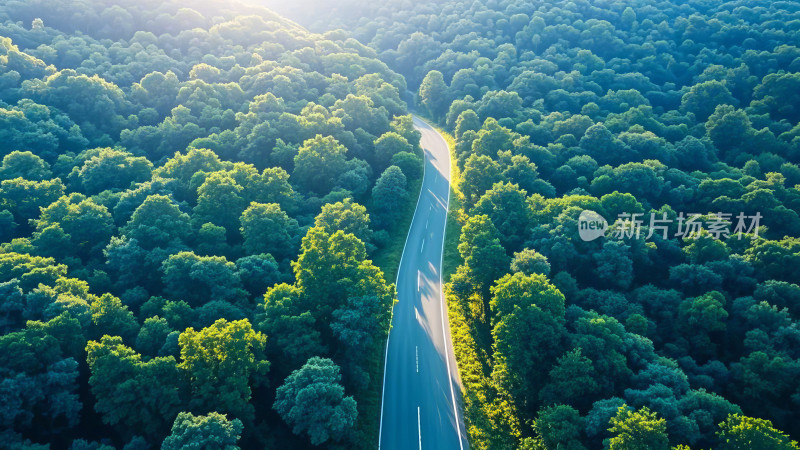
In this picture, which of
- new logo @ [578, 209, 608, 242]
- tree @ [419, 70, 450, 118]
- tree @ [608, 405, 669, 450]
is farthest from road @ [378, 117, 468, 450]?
tree @ [419, 70, 450, 118]

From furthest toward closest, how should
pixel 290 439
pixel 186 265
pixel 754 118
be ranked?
pixel 754 118, pixel 186 265, pixel 290 439

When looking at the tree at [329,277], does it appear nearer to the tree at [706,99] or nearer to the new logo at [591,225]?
the new logo at [591,225]

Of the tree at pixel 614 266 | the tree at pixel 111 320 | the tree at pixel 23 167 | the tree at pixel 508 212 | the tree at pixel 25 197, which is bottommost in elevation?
the tree at pixel 111 320

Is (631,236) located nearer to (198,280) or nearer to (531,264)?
(531,264)

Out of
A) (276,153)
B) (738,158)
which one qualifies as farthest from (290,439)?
(738,158)

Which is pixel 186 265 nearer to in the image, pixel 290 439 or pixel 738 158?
pixel 290 439

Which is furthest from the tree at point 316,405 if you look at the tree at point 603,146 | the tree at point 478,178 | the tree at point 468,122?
the tree at point 603,146

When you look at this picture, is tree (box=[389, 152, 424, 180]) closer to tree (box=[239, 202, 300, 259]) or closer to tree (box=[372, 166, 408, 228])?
tree (box=[372, 166, 408, 228])

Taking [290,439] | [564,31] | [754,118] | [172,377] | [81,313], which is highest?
[564,31]
